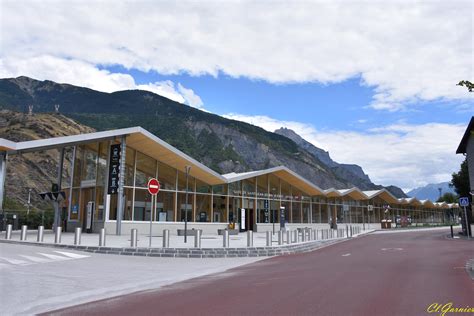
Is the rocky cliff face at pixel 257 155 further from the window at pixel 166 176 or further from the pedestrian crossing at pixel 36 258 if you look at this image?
the pedestrian crossing at pixel 36 258

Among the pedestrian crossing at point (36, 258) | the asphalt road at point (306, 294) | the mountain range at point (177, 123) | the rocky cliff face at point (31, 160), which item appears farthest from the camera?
the mountain range at point (177, 123)

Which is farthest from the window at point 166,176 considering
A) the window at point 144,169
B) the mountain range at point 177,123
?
the mountain range at point 177,123

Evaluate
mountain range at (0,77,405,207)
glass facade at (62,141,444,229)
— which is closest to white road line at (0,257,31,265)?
glass facade at (62,141,444,229)

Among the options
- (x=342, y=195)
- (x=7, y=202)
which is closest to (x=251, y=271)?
(x=342, y=195)

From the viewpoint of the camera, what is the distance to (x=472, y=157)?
33.5 meters

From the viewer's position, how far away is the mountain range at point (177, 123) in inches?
4766

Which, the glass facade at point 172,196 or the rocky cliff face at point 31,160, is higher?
the rocky cliff face at point 31,160

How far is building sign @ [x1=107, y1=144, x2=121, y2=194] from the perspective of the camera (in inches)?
1022

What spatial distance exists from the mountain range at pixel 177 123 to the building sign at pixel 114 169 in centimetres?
8676

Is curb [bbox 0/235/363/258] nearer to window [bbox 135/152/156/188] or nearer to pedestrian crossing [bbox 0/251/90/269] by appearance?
pedestrian crossing [bbox 0/251/90/269]

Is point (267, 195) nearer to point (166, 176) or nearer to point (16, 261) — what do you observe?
point (166, 176)

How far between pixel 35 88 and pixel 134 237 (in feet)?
526

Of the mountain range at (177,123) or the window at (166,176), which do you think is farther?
the mountain range at (177,123)

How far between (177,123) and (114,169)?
103 metres
